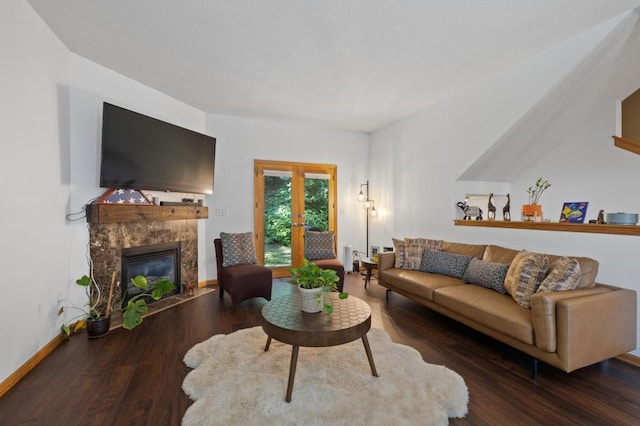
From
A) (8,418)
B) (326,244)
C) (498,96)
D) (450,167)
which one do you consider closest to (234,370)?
(8,418)

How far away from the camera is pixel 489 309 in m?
2.35

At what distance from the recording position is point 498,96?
10.8ft

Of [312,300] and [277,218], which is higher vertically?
[277,218]

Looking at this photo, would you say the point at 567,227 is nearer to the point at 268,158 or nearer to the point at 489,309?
the point at 489,309

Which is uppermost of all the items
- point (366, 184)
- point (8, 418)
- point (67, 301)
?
point (366, 184)

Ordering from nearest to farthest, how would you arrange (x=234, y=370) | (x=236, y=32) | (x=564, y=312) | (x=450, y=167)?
(x=564, y=312) → (x=234, y=370) → (x=236, y=32) → (x=450, y=167)

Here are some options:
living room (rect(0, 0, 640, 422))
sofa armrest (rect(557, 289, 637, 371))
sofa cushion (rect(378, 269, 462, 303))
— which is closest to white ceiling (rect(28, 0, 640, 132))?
living room (rect(0, 0, 640, 422))

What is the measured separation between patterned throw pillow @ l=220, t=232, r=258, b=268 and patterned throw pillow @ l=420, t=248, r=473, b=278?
231 centimetres

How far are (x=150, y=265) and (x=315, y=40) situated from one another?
3310 millimetres

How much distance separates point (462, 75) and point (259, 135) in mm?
3201

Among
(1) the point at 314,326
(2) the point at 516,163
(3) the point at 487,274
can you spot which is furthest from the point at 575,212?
(1) the point at 314,326

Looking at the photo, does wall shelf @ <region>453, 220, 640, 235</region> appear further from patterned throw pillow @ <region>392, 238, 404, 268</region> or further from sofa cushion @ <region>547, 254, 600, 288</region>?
patterned throw pillow @ <region>392, 238, 404, 268</region>

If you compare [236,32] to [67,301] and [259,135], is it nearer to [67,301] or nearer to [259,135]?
[259,135]

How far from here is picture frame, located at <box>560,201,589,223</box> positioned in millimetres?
2740
